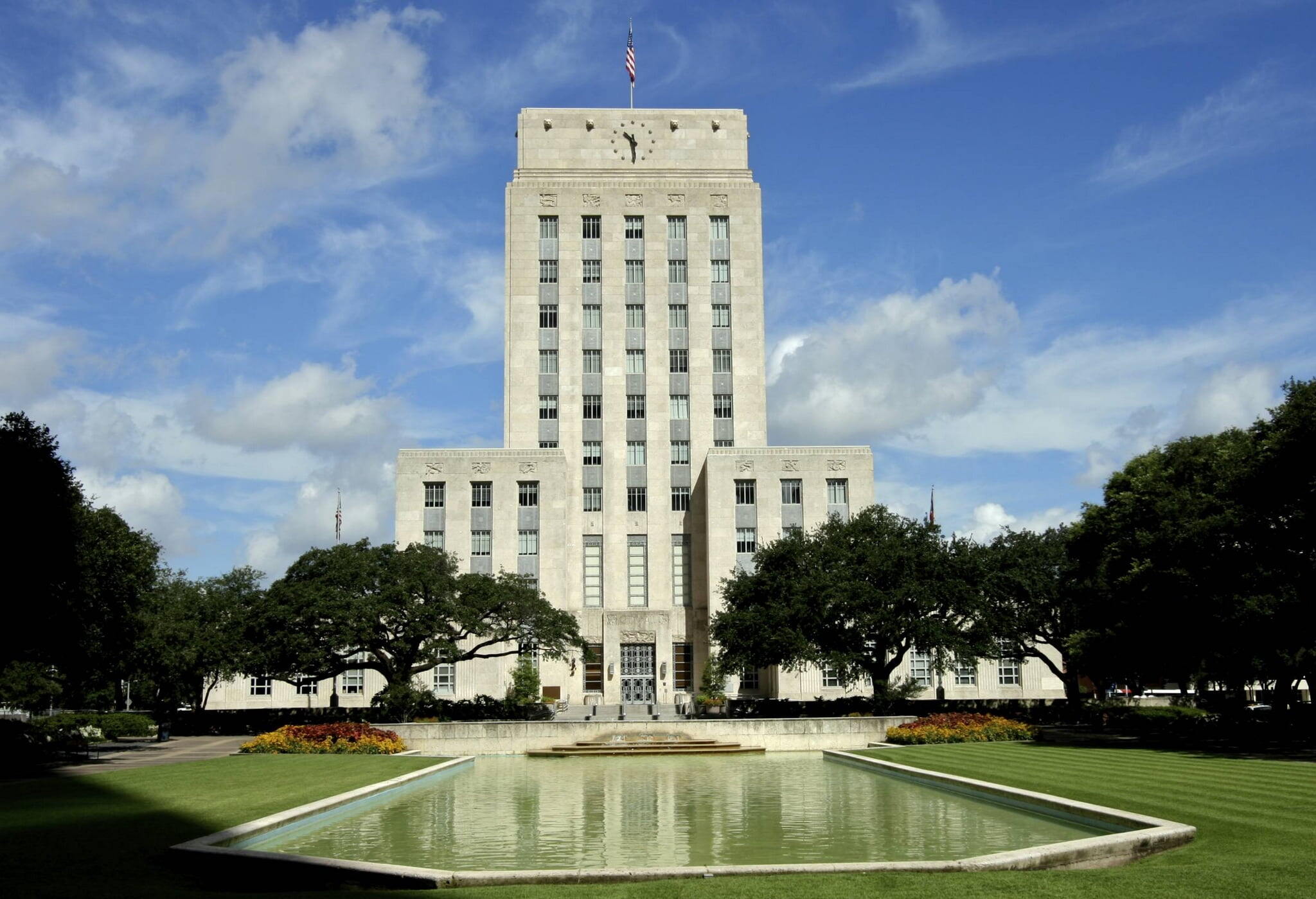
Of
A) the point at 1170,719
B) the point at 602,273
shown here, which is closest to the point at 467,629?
the point at 1170,719

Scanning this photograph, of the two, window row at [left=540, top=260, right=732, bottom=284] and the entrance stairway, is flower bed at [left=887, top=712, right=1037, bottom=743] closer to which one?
the entrance stairway

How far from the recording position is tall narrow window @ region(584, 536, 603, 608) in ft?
Answer: 273

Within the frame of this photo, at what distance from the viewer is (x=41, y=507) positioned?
3684 cm

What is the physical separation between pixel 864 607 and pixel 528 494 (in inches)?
1247

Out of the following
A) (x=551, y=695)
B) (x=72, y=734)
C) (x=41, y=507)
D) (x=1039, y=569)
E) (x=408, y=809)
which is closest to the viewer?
(x=408, y=809)

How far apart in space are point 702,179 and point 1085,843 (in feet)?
259

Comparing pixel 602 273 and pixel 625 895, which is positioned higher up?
pixel 602 273

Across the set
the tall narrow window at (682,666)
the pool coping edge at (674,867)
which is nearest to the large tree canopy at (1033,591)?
the tall narrow window at (682,666)

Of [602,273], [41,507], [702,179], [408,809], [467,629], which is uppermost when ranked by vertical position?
[702,179]

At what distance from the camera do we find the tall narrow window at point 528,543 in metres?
79.6

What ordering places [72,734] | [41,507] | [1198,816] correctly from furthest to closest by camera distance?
[72,734] < [41,507] < [1198,816]

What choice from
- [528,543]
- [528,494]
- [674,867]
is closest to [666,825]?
[674,867]

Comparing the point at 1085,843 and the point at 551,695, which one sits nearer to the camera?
the point at 1085,843

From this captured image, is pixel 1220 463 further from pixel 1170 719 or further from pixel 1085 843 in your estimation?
pixel 1085 843
